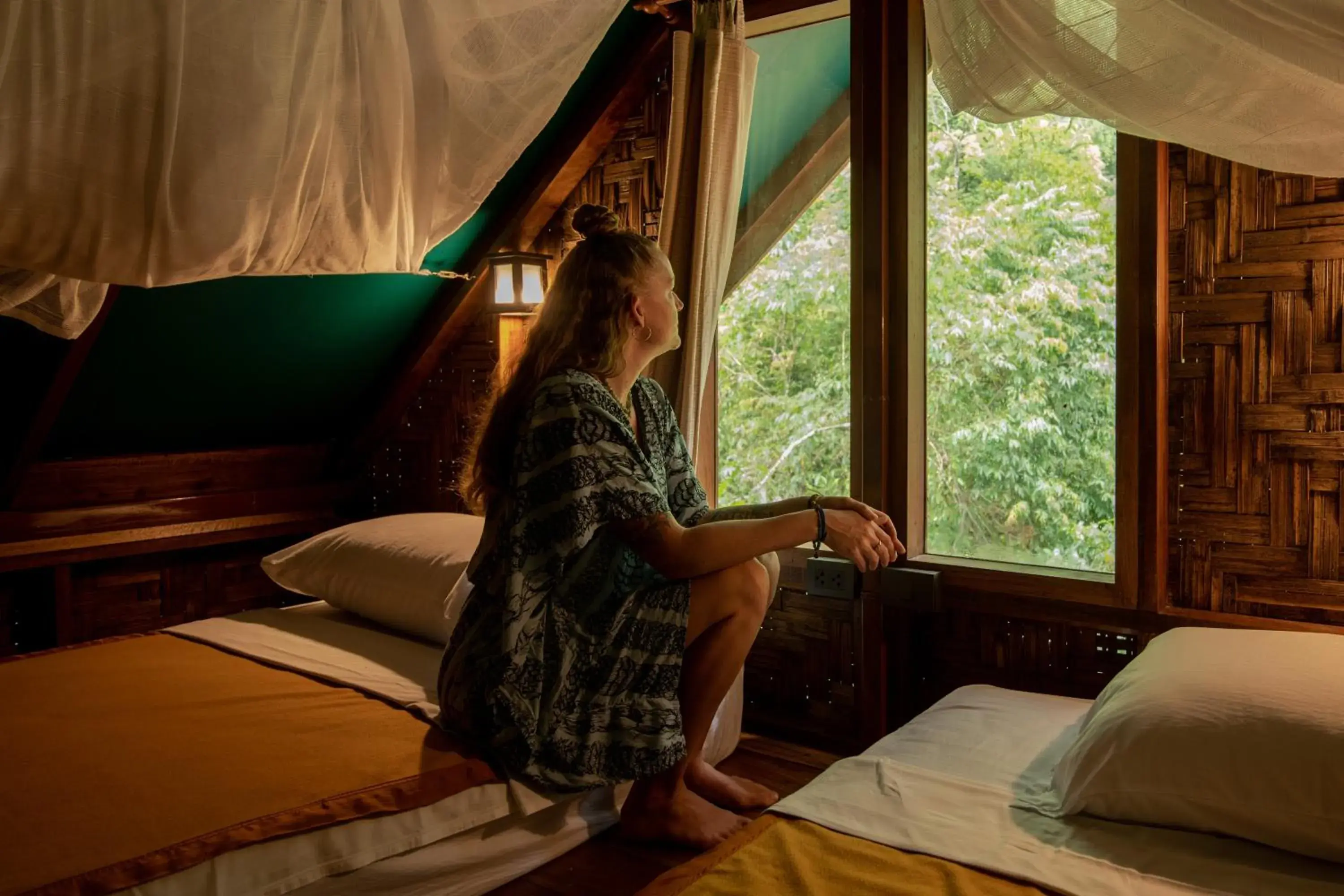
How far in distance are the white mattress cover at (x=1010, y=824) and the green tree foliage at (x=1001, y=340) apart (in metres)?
0.56

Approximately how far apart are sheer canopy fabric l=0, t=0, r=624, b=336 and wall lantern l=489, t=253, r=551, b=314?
1291 mm

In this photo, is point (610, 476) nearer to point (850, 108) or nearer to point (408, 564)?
point (408, 564)

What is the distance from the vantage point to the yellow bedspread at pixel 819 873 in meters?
1.33

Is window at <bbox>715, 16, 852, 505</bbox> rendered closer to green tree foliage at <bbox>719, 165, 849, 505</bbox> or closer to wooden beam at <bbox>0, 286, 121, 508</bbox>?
green tree foliage at <bbox>719, 165, 849, 505</bbox>

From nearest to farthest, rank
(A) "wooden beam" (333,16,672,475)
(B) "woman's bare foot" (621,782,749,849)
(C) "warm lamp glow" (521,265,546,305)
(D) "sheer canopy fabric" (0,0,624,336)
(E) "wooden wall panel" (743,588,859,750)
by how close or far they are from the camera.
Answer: (D) "sheer canopy fabric" (0,0,624,336), (B) "woman's bare foot" (621,782,749,849), (E) "wooden wall panel" (743,588,859,750), (A) "wooden beam" (333,16,672,475), (C) "warm lamp glow" (521,265,546,305)

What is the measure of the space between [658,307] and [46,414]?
188 cm

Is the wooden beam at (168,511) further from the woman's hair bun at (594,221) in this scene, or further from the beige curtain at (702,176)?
the woman's hair bun at (594,221)

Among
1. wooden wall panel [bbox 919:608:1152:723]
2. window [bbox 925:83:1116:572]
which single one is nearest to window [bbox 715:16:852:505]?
window [bbox 925:83:1116:572]

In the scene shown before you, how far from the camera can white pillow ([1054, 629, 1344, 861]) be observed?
54.1 inches

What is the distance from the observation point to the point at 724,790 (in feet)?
7.20

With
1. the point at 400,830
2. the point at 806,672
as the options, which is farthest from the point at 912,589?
the point at 400,830

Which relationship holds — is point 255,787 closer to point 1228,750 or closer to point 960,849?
point 960,849

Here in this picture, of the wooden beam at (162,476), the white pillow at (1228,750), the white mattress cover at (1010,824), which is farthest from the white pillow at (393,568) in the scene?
the white pillow at (1228,750)

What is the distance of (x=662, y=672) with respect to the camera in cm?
195
